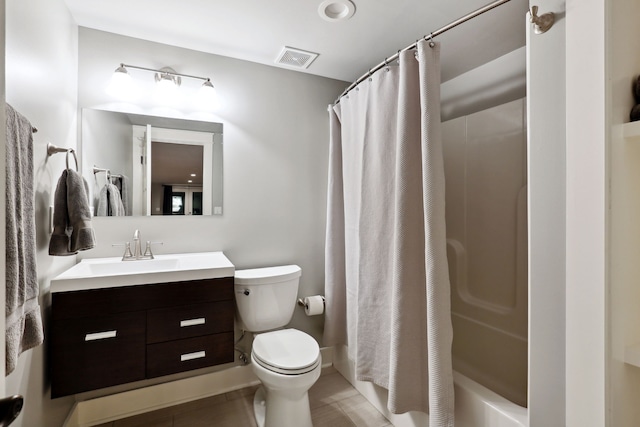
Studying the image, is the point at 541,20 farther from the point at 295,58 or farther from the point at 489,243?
the point at 295,58

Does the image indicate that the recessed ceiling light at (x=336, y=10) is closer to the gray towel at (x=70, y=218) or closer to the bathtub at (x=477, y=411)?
the gray towel at (x=70, y=218)

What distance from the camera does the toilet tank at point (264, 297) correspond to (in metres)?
1.92

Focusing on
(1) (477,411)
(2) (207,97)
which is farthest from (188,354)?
(2) (207,97)

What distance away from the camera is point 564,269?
863 millimetres

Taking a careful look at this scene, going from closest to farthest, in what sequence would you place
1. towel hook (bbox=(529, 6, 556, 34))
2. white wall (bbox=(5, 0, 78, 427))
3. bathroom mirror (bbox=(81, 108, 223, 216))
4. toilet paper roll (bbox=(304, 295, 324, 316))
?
towel hook (bbox=(529, 6, 556, 34)), white wall (bbox=(5, 0, 78, 427)), bathroom mirror (bbox=(81, 108, 223, 216)), toilet paper roll (bbox=(304, 295, 324, 316))

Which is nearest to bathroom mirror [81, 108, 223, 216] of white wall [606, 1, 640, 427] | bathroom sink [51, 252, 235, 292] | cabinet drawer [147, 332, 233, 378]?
bathroom sink [51, 252, 235, 292]

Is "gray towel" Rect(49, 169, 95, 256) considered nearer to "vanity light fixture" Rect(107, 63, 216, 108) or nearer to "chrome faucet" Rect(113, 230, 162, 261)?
"chrome faucet" Rect(113, 230, 162, 261)

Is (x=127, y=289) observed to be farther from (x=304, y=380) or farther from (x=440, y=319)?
(x=440, y=319)

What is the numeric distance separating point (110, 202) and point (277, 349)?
1387mm

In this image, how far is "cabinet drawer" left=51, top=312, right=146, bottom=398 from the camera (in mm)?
1396

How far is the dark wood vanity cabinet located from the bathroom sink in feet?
0.10

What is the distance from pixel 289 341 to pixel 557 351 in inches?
52.5

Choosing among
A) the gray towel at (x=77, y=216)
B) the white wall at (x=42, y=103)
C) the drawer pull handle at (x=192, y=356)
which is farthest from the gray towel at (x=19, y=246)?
the drawer pull handle at (x=192, y=356)

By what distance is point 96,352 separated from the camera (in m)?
1.46
